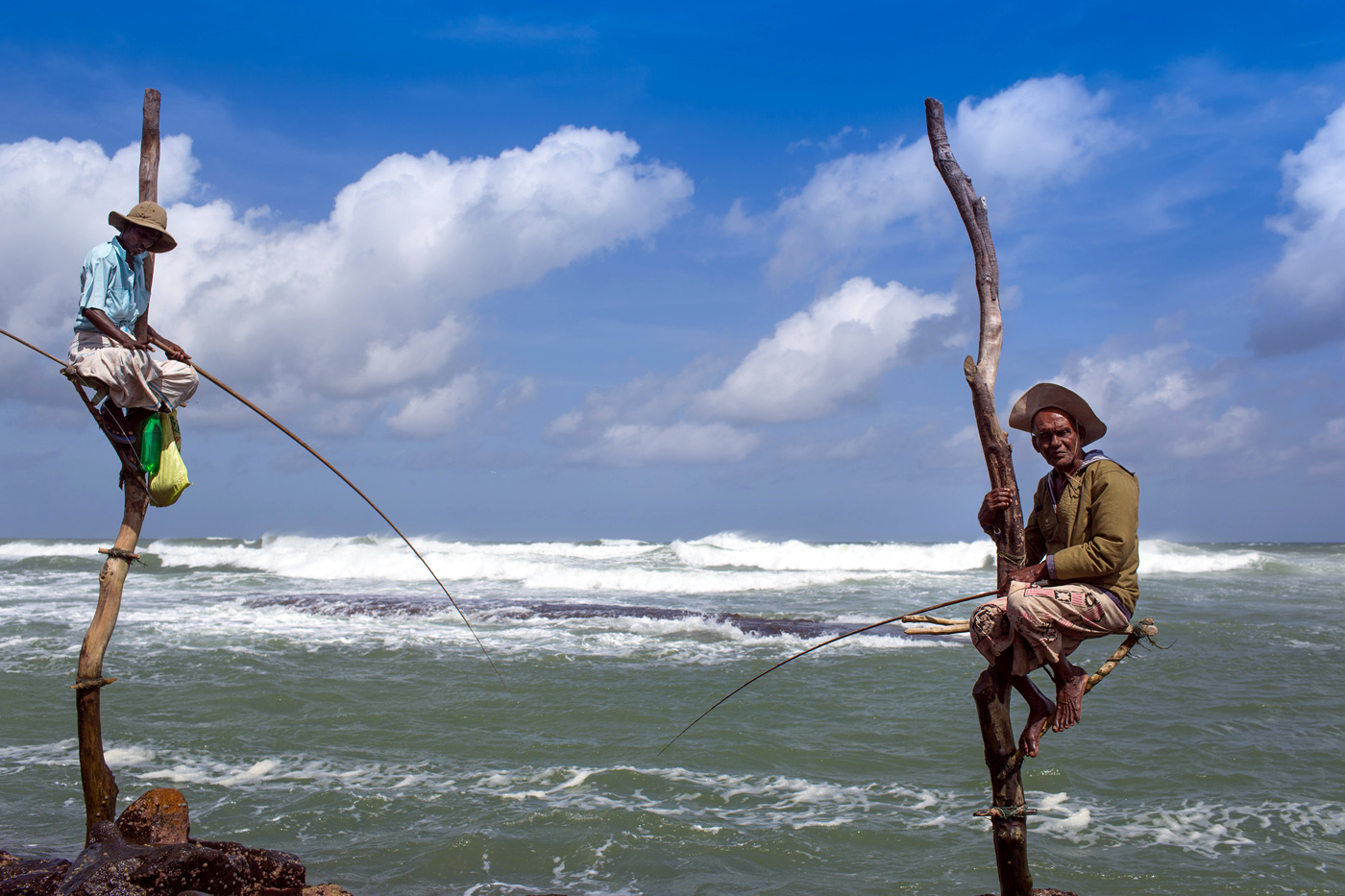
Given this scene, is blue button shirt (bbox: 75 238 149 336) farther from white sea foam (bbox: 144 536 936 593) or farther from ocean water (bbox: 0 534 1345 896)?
white sea foam (bbox: 144 536 936 593)

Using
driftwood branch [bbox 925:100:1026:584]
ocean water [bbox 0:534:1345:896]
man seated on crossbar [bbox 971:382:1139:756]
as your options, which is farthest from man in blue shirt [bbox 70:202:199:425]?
man seated on crossbar [bbox 971:382:1139:756]

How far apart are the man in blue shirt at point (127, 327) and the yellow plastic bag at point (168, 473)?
12cm

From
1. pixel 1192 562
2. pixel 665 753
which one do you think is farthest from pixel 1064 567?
pixel 1192 562

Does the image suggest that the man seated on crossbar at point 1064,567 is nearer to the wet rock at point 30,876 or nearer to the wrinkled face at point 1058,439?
the wrinkled face at point 1058,439

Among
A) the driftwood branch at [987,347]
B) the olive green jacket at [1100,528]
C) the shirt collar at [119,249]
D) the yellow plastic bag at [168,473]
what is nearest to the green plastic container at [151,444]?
the yellow plastic bag at [168,473]

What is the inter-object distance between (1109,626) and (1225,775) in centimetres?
471

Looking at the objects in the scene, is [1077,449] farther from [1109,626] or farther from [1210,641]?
[1210,641]

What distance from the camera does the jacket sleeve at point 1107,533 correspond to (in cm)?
301

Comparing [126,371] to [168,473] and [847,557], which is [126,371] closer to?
[168,473]

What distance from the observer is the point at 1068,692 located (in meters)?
3.23

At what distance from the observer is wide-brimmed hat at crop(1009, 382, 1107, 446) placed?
329 centimetres

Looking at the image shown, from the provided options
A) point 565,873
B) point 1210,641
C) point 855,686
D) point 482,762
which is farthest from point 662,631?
point 565,873

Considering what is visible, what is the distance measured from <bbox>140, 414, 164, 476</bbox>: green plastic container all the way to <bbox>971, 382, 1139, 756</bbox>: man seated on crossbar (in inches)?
159

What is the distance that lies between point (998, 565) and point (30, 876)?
14.5 feet
